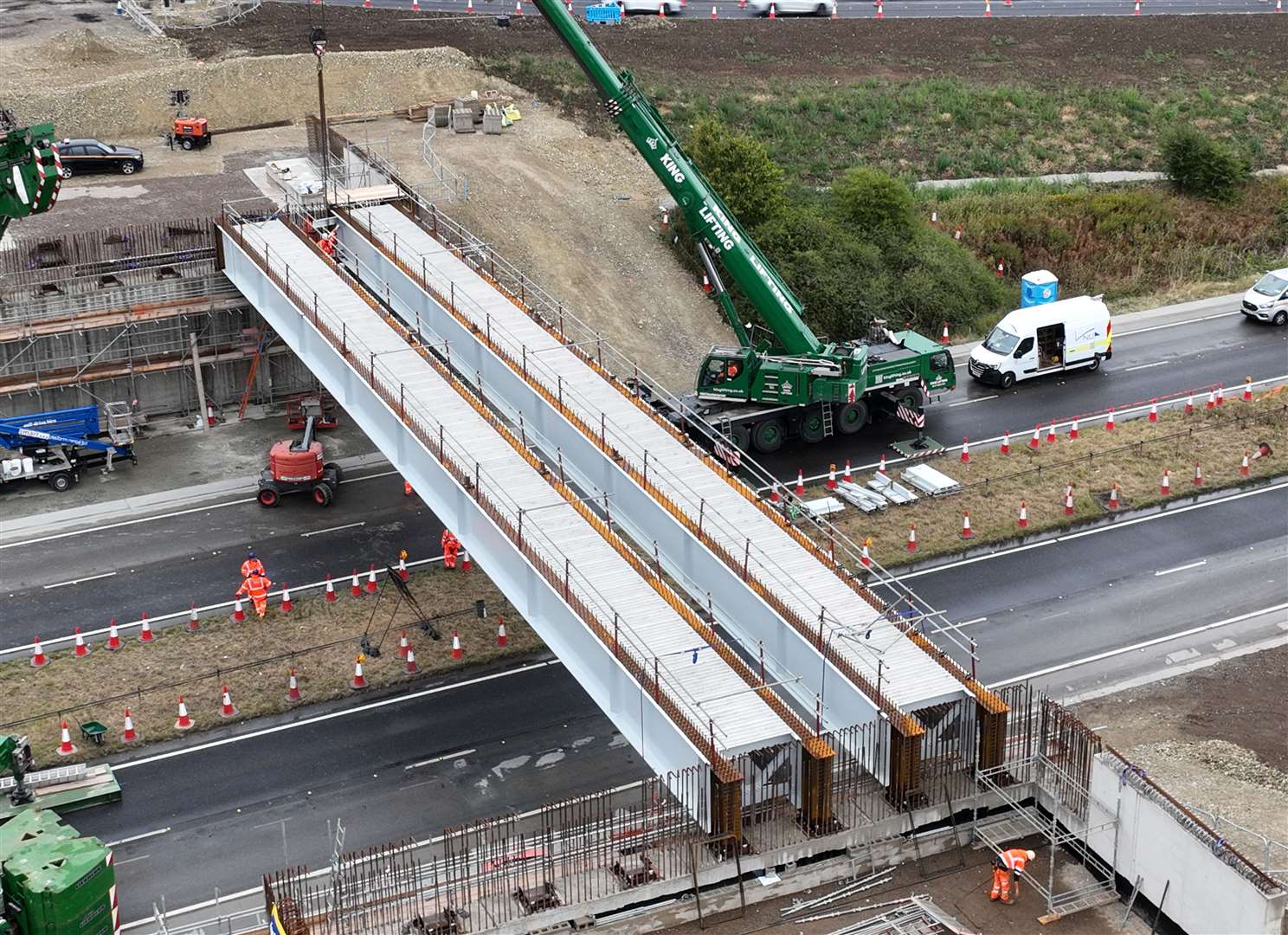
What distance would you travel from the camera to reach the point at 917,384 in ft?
158

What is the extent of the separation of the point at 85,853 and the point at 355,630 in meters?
12.6

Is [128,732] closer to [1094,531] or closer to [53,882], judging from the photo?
[53,882]

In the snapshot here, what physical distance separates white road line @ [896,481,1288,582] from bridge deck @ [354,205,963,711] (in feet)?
28.2

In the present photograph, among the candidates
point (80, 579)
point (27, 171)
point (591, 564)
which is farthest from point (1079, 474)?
point (27, 171)

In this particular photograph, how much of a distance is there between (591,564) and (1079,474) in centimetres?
2010

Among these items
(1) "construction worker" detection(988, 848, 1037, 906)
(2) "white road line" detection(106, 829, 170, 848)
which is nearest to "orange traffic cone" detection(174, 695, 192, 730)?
(2) "white road line" detection(106, 829, 170, 848)

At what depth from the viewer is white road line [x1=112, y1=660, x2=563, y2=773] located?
3325 centimetres

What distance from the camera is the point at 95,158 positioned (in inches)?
2293

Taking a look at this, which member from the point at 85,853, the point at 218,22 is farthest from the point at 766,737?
the point at 218,22

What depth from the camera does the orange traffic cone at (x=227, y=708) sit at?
34406 millimetres

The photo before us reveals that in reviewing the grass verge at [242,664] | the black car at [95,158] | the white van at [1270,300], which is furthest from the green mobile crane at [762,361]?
the black car at [95,158]

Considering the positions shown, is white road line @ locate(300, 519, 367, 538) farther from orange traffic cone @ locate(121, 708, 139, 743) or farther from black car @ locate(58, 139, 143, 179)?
black car @ locate(58, 139, 143, 179)

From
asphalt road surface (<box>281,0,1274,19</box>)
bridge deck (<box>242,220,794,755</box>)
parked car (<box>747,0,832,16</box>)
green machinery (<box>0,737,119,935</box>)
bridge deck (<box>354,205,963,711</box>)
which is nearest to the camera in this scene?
green machinery (<box>0,737,119,935</box>)

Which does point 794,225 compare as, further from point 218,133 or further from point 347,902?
point 347,902
